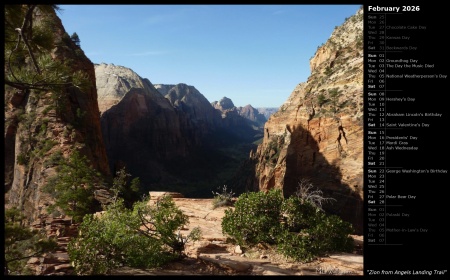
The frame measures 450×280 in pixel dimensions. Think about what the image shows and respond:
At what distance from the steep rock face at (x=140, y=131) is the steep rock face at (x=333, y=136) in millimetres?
52709

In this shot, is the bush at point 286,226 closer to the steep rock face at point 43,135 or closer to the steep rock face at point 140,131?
the steep rock face at point 43,135

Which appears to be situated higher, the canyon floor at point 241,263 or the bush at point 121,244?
the bush at point 121,244

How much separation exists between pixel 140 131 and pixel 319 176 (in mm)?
75240

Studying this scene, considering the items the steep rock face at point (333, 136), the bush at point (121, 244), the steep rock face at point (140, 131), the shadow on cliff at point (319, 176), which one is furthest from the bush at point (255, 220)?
the steep rock face at point (140, 131)

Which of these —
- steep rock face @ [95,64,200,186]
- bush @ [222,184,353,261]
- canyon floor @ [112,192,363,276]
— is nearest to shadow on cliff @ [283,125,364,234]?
bush @ [222,184,353,261]

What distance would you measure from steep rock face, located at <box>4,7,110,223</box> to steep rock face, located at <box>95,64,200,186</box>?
185ft

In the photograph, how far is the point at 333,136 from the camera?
44.5 metres

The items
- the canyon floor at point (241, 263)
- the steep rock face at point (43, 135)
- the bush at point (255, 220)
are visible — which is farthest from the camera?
the steep rock face at point (43, 135)

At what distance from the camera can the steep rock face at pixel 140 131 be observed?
326 ft

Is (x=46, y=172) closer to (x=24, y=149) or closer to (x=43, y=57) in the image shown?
(x=24, y=149)

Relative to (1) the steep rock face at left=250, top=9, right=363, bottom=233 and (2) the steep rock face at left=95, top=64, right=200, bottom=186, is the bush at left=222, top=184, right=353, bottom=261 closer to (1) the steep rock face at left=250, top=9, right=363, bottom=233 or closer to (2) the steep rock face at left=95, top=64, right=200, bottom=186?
(1) the steep rock face at left=250, top=9, right=363, bottom=233

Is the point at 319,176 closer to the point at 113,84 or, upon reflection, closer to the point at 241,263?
the point at 241,263
